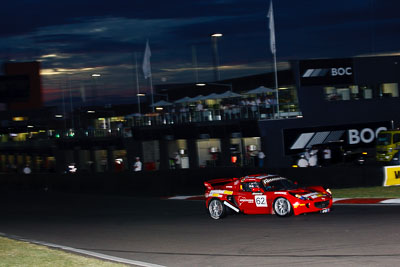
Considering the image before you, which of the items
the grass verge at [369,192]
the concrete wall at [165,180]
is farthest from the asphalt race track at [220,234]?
the concrete wall at [165,180]

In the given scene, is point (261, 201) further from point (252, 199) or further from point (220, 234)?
point (220, 234)

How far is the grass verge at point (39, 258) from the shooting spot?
9.84 meters

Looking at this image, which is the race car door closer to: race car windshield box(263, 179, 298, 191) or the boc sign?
race car windshield box(263, 179, 298, 191)

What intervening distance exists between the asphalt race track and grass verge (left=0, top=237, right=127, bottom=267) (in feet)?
3.25

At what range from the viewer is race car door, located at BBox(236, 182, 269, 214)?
15688 mm

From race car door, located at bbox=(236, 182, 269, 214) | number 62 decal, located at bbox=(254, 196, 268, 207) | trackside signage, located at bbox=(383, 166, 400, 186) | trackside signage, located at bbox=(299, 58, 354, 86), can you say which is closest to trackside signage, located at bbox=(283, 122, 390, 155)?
trackside signage, located at bbox=(299, 58, 354, 86)

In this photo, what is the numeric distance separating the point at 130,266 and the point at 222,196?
718cm

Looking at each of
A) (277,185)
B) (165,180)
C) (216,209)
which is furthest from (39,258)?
(165,180)

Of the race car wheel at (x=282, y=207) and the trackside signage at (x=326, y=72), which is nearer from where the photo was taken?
the race car wheel at (x=282, y=207)

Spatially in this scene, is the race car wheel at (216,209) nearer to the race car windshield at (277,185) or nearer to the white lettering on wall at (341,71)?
the race car windshield at (277,185)

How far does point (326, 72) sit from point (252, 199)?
24990 millimetres

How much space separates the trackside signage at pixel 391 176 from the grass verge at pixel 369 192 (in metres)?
0.43

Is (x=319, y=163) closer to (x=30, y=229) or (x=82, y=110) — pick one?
(x=30, y=229)

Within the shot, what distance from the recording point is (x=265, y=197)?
15.6 m
